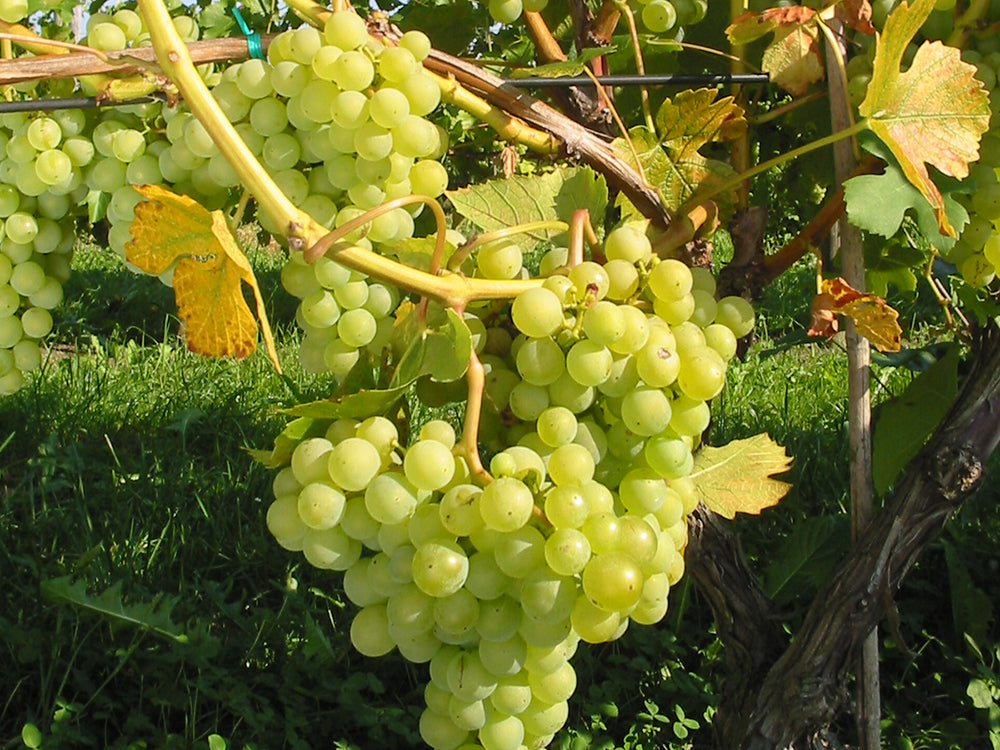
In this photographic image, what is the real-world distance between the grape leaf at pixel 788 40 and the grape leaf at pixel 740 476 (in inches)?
15.3

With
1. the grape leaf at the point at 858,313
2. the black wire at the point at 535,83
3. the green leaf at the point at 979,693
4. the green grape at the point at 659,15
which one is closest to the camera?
the black wire at the point at 535,83

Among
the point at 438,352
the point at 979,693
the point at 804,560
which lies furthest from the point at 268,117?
the point at 979,693

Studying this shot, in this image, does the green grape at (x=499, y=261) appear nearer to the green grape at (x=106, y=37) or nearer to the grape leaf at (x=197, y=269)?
the grape leaf at (x=197, y=269)

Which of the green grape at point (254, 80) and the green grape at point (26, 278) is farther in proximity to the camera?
the green grape at point (26, 278)

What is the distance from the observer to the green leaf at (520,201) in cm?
101

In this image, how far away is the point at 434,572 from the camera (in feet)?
2.45

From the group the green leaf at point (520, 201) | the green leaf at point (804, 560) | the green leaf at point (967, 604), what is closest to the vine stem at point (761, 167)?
the green leaf at point (520, 201)

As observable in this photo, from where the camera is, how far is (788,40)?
1095mm

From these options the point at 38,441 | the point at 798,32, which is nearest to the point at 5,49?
the point at 798,32

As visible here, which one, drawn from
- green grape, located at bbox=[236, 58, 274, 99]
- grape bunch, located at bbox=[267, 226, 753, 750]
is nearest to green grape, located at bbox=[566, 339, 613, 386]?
grape bunch, located at bbox=[267, 226, 753, 750]

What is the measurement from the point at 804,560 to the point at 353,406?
121 centimetres

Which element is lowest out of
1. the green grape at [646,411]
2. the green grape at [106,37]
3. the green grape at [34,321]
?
the green grape at [34,321]

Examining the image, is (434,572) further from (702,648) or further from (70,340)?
(70,340)

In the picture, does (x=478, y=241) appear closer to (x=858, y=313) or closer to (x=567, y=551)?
(x=567, y=551)
